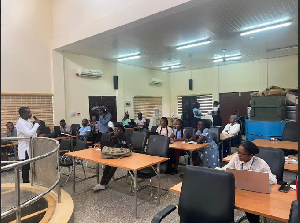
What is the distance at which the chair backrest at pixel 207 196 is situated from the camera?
188cm

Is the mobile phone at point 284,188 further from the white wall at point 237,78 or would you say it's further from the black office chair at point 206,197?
the white wall at point 237,78

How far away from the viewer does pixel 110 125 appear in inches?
285

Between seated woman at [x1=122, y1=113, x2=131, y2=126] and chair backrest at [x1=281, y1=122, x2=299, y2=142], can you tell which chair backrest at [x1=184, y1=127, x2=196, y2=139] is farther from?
seated woman at [x1=122, y1=113, x2=131, y2=126]

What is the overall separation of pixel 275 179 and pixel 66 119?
7.25m

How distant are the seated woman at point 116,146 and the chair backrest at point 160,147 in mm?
398

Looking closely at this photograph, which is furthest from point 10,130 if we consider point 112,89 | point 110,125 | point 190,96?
point 190,96

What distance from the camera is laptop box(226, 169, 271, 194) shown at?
2160mm

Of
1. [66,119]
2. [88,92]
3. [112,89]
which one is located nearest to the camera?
[66,119]

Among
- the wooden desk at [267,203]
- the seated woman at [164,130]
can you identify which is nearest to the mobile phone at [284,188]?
the wooden desk at [267,203]

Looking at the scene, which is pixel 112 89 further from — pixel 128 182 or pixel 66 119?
pixel 128 182

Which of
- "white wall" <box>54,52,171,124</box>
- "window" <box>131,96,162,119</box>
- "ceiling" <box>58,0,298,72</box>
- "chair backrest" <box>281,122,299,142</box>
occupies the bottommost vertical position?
"chair backrest" <box>281,122,299,142</box>

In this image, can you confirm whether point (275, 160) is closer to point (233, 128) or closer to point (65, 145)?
point (233, 128)

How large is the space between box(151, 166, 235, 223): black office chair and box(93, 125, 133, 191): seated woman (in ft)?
7.57

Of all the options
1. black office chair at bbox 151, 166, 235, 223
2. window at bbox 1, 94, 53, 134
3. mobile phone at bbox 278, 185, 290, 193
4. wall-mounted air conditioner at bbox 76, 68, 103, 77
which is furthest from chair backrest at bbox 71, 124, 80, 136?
mobile phone at bbox 278, 185, 290, 193
